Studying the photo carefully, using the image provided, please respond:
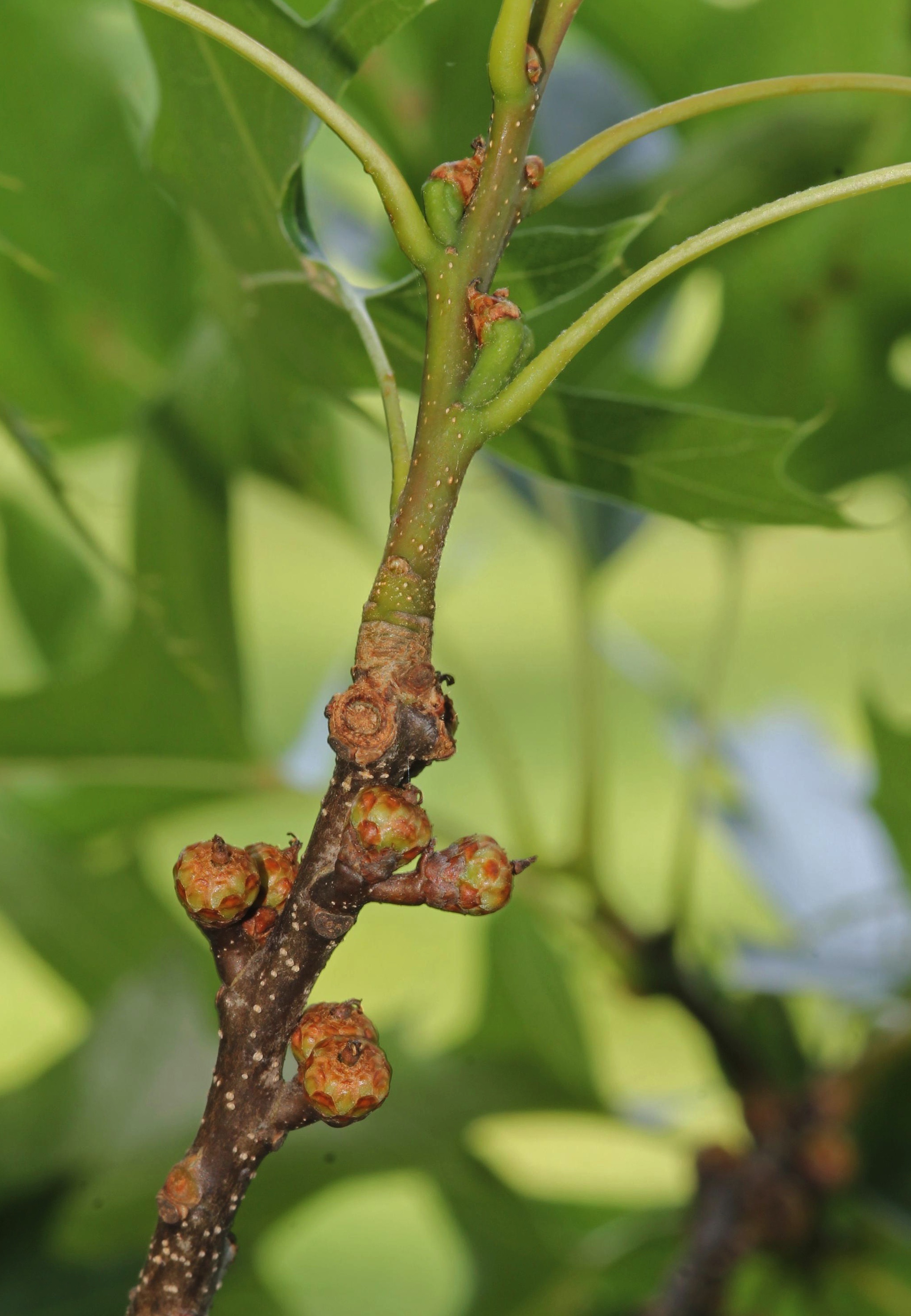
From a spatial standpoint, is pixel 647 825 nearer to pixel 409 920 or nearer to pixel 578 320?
pixel 409 920

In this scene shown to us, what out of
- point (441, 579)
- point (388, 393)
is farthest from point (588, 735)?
point (388, 393)

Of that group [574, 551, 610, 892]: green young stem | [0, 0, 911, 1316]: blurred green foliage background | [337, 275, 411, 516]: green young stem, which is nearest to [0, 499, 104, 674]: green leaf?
[0, 0, 911, 1316]: blurred green foliage background

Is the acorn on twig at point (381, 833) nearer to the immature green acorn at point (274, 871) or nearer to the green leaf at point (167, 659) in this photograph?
the immature green acorn at point (274, 871)

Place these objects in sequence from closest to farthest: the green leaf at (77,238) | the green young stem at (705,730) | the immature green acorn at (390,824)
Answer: the immature green acorn at (390,824), the green leaf at (77,238), the green young stem at (705,730)

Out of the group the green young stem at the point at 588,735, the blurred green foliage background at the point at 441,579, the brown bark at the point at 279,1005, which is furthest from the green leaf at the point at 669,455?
the green young stem at the point at 588,735

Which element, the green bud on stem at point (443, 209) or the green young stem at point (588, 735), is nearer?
the green bud on stem at point (443, 209)

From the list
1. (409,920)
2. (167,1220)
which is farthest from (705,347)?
(409,920)

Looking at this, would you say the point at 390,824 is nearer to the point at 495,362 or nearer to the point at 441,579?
the point at 495,362
